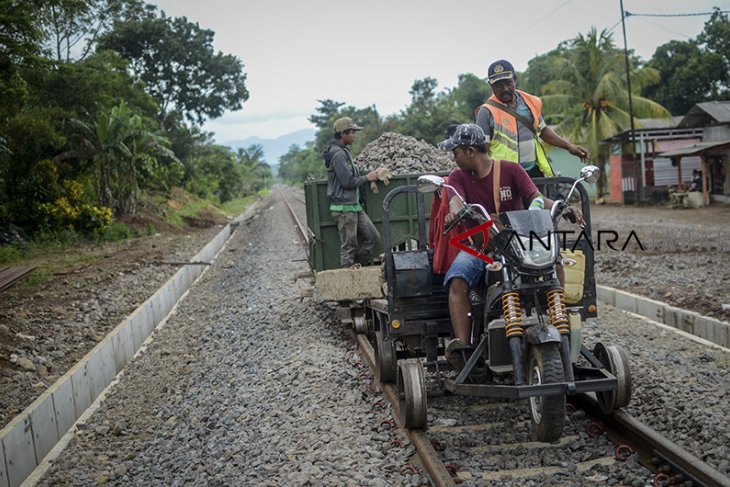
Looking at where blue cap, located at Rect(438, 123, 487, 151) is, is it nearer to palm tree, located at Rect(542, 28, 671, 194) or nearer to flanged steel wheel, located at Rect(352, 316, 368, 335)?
flanged steel wheel, located at Rect(352, 316, 368, 335)

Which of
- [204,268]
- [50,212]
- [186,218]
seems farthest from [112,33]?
[204,268]

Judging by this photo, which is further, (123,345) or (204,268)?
(204,268)

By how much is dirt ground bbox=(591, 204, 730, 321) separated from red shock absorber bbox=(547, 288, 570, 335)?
353cm

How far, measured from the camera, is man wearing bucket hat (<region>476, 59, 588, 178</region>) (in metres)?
6.22

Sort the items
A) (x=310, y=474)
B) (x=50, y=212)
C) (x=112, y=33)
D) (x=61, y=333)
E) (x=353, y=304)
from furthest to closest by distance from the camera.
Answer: (x=112, y=33)
(x=50, y=212)
(x=61, y=333)
(x=353, y=304)
(x=310, y=474)

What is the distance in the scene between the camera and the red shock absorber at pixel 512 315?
4.30 metres

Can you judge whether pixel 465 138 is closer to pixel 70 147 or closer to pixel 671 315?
pixel 671 315

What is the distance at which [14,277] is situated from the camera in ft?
41.8

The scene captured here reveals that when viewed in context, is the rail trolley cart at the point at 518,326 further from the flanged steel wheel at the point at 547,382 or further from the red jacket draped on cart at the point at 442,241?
the red jacket draped on cart at the point at 442,241

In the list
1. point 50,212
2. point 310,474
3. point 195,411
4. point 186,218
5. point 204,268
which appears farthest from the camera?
point 186,218

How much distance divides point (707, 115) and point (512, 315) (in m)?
31.9

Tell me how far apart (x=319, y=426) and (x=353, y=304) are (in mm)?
3302

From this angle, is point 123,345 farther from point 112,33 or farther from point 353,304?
point 112,33

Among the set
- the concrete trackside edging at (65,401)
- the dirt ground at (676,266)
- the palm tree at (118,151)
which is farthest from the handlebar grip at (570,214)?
the palm tree at (118,151)
